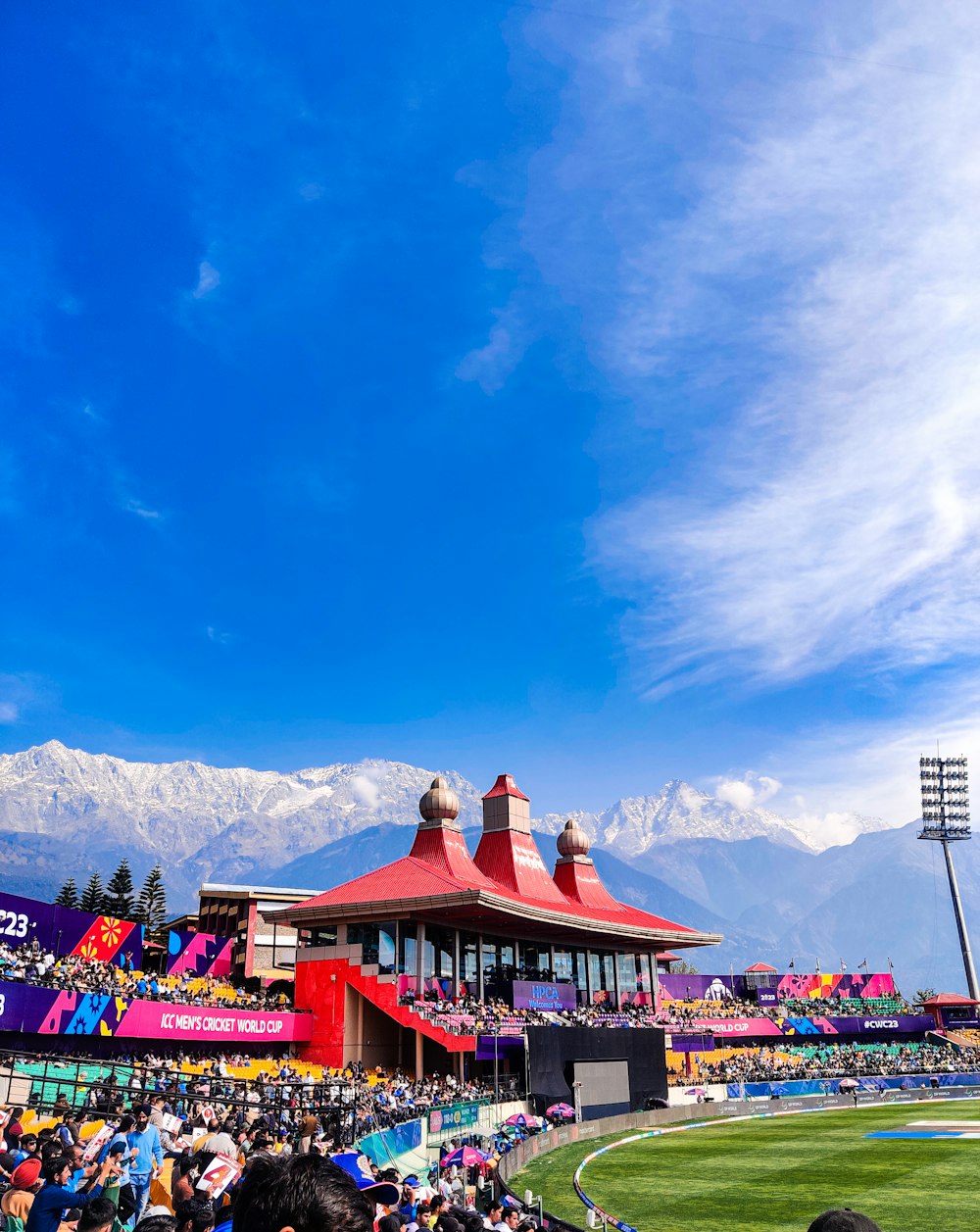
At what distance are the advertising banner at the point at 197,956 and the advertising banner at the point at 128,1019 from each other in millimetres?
6401

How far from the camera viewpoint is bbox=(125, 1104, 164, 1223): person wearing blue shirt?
11891mm

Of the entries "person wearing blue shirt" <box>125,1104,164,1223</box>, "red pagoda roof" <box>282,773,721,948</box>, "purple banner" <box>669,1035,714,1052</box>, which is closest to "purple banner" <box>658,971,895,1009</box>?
"red pagoda roof" <box>282,773,721,948</box>

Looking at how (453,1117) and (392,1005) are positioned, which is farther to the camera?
(392,1005)

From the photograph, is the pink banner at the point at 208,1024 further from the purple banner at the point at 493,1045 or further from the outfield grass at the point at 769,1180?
the outfield grass at the point at 769,1180

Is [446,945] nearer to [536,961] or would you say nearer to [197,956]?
[536,961]

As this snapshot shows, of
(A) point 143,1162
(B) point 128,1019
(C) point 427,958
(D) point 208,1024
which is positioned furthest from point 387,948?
(A) point 143,1162

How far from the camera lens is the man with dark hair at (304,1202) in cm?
324

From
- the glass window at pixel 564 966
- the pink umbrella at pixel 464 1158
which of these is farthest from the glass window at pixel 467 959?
the pink umbrella at pixel 464 1158

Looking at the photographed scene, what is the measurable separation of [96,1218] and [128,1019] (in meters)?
37.5

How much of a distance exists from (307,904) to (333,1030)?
7.38 m

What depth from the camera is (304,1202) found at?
10.7ft

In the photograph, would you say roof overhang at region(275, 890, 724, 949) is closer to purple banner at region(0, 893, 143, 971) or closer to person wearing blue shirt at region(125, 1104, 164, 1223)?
purple banner at region(0, 893, 143, 971)

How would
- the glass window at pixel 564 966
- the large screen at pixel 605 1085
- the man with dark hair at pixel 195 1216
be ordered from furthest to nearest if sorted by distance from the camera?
1. the glass window at pixel 564 966
2. the large screen at pixel 605 1085
3. the man with dark hair at pixel 195 1216

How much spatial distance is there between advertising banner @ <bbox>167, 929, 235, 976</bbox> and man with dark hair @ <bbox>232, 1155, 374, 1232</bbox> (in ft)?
177
